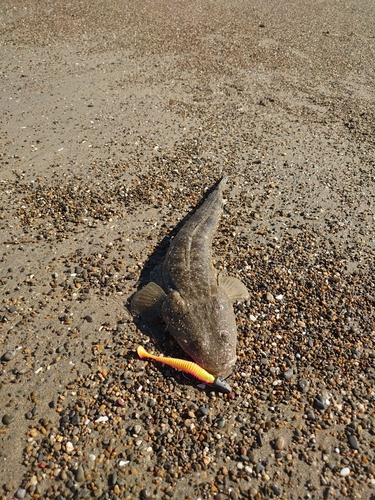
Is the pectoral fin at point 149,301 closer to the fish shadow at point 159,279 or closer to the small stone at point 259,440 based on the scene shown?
the fish shadow at point 159,279

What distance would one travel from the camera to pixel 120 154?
799 cm

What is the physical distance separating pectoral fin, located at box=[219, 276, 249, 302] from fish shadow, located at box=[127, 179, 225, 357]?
0.86 metres

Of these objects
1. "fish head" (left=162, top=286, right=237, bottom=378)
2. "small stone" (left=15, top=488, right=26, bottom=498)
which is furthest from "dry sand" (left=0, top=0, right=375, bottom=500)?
"fish head" (left=162, top=286, right=237, bottom=378)

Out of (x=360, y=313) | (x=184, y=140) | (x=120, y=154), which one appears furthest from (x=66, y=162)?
(x=360, y=313)

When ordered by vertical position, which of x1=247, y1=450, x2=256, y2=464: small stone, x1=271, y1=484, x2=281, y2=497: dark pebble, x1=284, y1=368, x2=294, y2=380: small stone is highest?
x1=284, y1=368, x2=294, y2=380: small stone

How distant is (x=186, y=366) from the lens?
4273mm

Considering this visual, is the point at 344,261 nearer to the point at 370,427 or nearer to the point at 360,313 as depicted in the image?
the point at 360,313

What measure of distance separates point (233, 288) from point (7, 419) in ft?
9.67

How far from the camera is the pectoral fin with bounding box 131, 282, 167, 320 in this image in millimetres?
4969

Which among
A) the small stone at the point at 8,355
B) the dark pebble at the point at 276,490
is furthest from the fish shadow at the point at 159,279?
the dark pebble at the point at 276,490

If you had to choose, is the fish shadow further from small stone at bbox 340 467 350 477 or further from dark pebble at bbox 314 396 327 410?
small stone at bbox 340 467 350 477

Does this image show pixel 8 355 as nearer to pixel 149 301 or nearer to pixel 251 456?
pixel 149 301

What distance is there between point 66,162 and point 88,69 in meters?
4.46

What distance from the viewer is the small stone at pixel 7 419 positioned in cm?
391
